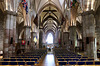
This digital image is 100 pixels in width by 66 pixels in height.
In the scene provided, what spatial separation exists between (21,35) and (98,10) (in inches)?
1139

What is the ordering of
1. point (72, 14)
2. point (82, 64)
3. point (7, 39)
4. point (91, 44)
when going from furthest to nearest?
1. point (72, 14)
2. point (7, 39)
3. point (91, 44)
4. point (82, 64)

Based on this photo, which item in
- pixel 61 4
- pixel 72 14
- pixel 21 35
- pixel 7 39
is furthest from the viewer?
pixel 21 35

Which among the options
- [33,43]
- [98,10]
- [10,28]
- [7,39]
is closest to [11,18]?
[10,28]

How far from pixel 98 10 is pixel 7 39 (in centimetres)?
1848

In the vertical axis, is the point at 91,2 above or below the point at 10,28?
above

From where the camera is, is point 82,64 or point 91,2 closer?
point 82,64

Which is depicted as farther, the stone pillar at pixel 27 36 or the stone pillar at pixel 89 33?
the stone pillar at pixel 27 36

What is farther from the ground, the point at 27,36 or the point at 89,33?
the point at 89,33

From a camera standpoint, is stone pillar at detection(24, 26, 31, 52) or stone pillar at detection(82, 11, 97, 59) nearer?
stone pillar at detection(82, 11, 97, 59)

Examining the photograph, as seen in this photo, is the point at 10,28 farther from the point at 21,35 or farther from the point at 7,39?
the point at 21,35

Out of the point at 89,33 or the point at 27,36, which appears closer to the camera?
the point at 89,33

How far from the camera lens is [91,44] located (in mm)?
15102

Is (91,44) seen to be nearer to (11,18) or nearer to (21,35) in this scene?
(11,18)

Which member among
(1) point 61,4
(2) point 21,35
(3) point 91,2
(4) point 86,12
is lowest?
(2) point 21,35
